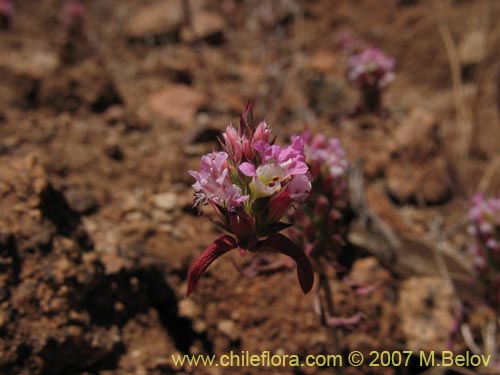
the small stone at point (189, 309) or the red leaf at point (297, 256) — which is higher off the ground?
the red leaf at point (297, 256)

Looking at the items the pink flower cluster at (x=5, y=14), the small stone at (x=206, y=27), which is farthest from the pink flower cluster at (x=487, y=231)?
the pink flower cluster at (x=5, y=14)

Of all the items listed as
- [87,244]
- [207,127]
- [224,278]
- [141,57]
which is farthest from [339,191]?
[141,57]

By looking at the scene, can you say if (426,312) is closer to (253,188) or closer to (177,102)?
(253,188)

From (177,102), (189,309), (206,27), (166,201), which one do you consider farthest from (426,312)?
(206,27)

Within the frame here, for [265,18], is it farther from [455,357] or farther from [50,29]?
[455,357]

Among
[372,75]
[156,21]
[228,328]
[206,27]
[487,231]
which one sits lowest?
[228,328]

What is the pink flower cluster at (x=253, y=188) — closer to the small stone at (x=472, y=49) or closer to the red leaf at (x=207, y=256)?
the red leaf at (x=207, y=256)
